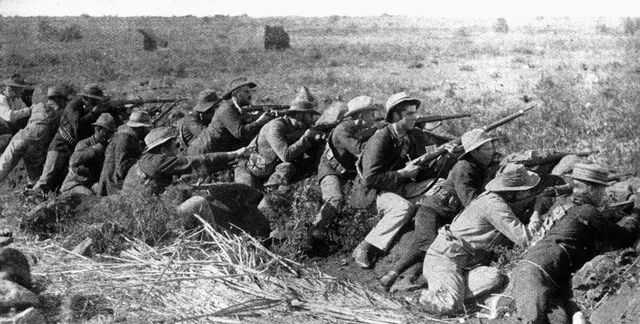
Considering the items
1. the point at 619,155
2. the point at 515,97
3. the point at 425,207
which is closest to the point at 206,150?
the point at 425,207

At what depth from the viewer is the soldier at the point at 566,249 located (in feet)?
17.9

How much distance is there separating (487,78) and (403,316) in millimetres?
10321

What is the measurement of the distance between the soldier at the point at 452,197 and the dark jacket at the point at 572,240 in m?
1.11

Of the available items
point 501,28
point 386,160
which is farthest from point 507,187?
point 501,28

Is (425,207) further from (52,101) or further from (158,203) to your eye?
(52,101)

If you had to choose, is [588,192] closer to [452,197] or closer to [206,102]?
[452,197]

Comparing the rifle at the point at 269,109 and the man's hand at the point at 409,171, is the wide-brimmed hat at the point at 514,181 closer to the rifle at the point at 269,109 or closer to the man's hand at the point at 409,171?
the man's hand at the point at 409,171

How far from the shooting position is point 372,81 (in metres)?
17.0

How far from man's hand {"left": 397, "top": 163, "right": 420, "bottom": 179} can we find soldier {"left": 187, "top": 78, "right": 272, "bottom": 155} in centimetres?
279

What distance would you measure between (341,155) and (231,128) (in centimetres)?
200

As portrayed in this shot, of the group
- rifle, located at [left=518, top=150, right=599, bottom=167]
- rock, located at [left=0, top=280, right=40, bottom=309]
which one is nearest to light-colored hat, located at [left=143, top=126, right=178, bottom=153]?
rock, located at [left=0, top=280, right=40, bottom=309]

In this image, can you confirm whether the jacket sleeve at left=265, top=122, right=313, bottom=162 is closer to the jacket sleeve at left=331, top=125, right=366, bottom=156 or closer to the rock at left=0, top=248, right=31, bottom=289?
the jacket sleeve at left=331, top=125, right=366, bottom=156

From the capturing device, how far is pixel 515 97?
42.3 ft

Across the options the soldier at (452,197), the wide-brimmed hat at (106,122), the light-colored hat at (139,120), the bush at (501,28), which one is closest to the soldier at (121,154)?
the light-colored hat at (139,120)
